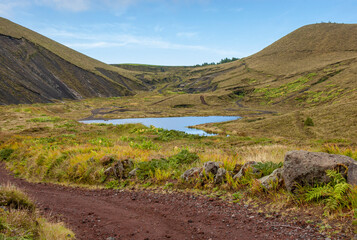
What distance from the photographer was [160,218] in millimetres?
→ 6188

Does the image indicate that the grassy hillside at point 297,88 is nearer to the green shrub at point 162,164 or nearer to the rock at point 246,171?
the green shrub at point 162,164

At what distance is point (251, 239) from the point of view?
475 cm

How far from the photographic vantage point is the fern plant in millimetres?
5185

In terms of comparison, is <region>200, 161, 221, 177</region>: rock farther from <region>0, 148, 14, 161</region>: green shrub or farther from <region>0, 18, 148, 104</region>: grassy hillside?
<region>0, 18, 148, 104</region>: grassy hillside

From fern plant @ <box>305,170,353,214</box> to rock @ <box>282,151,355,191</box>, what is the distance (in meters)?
0.17

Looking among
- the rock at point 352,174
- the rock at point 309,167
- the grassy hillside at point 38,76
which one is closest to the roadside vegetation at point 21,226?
the rock at point 309,167

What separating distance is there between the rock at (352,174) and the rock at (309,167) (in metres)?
0.10

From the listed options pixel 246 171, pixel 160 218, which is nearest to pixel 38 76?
pixel 160 218

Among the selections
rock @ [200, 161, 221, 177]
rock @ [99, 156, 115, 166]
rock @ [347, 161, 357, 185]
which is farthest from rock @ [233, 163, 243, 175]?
rock @ [99, 156, 115, 166]

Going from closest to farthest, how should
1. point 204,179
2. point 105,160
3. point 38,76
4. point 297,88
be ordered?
point 204,179
point 105,160
point 297,88
point 38,76

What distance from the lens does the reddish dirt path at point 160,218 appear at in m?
5.07

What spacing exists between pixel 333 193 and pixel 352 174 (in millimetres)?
719

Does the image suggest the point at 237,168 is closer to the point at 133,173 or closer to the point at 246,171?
the point at 246,171

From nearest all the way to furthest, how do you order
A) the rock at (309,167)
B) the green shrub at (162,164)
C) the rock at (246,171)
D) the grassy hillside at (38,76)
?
the rock at (309,167)
the rock at (246,171)
the green shrub at (162,164)
the grassy hillside at (38,76)
